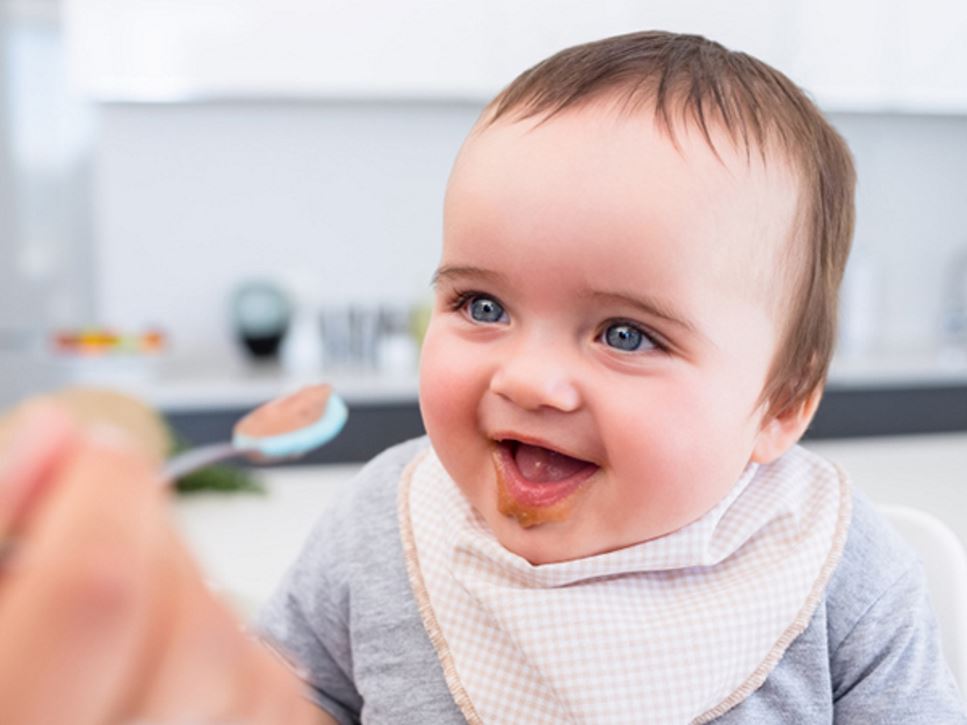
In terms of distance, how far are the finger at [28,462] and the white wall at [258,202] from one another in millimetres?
2929

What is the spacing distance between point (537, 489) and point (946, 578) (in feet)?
1.41

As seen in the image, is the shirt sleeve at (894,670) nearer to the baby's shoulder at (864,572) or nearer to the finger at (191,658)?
the baby's shoulder at (864,572)

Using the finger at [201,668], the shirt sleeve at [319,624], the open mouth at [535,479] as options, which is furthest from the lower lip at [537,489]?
the finger at [201,668]

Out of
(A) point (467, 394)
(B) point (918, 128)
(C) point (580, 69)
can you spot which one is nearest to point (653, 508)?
(A) point (467, 394)

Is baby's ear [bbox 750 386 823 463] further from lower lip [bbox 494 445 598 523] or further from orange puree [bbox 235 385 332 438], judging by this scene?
orange puree [bbox 235 385 332 438]

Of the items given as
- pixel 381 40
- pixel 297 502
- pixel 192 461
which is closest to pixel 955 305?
pixel 381 40

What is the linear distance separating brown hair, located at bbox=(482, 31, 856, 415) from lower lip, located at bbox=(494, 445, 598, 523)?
16cm

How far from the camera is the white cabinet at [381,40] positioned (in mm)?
2818

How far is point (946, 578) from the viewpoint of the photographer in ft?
3.12

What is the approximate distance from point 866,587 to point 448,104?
8.54 ft

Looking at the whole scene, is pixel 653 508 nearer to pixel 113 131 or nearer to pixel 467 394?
pixel 467 394

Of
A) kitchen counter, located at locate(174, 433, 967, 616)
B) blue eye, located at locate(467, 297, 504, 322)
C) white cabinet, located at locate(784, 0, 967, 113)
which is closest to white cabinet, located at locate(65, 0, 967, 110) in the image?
white cabinet, located at locate(784, 0, 967, 113)

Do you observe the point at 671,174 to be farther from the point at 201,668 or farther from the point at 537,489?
the point at 201,668

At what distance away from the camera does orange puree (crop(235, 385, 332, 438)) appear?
2.11 feet
